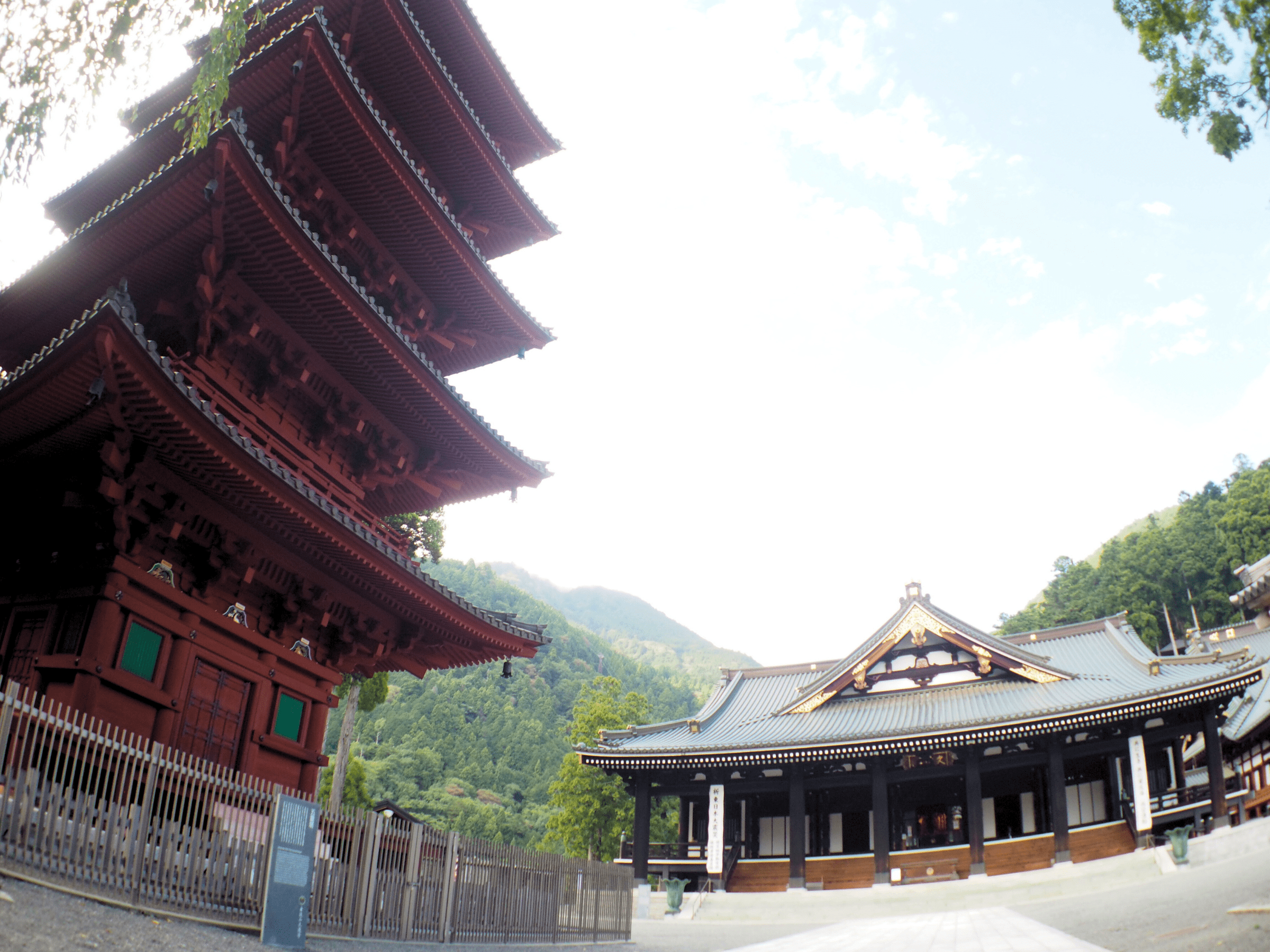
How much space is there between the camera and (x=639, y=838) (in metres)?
25.5

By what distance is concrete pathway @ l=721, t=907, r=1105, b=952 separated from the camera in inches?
457

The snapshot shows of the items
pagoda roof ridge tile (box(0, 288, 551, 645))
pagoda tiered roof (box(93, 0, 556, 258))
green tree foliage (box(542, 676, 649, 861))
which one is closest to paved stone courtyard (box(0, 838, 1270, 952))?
pagoda roof ridge tile (box(0, 288, 551, 645))

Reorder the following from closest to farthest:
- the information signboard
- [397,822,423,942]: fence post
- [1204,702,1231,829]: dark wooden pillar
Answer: the information signboard, [397,822,423,942]: fence post, [1204,702,1231,829]: dark wooden pillar

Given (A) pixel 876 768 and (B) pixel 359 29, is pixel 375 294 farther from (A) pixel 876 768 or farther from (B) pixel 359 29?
(A) pixel 876 768

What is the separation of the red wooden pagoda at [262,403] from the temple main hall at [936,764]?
12.1 m

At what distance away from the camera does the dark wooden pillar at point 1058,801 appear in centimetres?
2144

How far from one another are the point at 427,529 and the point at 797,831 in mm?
13276

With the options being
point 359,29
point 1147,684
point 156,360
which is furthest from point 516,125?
point 1147,684

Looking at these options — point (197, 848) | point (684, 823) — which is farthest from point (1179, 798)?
point (197, 848)

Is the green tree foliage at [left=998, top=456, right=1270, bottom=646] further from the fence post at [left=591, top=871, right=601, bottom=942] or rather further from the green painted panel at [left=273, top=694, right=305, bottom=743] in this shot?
the green painted panel at [left=273, top=694, right=305, bottom=743]

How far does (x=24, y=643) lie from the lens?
11.4 meters

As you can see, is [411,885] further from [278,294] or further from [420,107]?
[420,107]

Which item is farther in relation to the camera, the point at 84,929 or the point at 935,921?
the point at 935,921

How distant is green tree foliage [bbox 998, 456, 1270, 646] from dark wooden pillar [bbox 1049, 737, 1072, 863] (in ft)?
118
